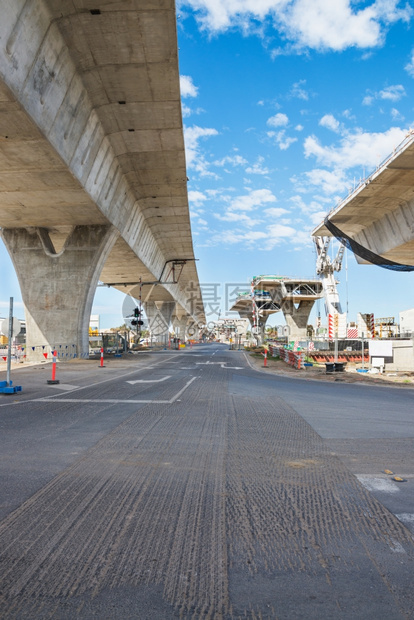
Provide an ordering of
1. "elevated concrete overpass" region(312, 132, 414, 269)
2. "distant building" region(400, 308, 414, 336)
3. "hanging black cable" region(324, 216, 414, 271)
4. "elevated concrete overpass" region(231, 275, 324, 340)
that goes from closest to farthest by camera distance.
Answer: "elevated concrete overpass" region(312, 132, 414, 269) < "hanging black cable" region(324, 216, 414, 271) < "distant building" region(400, 308, 414, 336) < "elevated concrete overpass" region(231, 275, 324, 340)

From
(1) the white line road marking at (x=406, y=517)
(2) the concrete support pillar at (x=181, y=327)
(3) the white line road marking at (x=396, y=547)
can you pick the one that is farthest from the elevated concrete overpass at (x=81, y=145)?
(2) the concrete support pillar at (x=181, y=327)

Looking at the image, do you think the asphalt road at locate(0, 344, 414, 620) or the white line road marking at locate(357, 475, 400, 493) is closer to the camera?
the asphalt road at locate(0, 344, 414, 620)

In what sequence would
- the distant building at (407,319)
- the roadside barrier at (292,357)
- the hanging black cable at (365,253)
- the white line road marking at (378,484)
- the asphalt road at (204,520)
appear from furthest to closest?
1. the distant building at (407,319)
2. the hanging black cable at (365,253)
3. the roadside barrier at (292,357)
4. the white line road marking at (378,484)
5. the asphalt road at (204,520)

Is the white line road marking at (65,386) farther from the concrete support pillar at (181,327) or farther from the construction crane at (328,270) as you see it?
the concrete support pillar at (181,327)

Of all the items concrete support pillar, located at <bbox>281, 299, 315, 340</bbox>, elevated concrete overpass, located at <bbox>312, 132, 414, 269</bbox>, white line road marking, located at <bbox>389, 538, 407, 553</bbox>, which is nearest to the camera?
white line road marking, located at <bbox>389, 538, 407, 553</bbox>

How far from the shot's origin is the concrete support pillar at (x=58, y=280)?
83.3 ft

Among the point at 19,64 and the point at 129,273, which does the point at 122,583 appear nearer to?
the point at 19,64

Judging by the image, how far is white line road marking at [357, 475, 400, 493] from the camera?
4.25 meters

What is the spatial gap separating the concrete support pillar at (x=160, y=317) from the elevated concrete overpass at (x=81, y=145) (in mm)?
32595

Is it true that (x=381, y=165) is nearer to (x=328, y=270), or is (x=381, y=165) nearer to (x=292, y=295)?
(x=328, y=270)

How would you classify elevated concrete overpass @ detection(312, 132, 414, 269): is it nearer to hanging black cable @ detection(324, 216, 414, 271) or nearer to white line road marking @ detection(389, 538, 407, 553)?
hanging black cable @ detection(324, 216, 414, 271)

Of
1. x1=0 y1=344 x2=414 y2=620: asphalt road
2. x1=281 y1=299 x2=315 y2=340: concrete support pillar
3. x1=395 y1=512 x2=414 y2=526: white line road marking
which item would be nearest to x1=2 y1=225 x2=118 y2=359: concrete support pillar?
x1=0 y1=344 x2=414 y2=620: asphalt road

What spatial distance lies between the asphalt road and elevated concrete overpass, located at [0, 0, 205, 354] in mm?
10768

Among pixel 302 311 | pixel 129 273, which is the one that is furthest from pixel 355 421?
pixel 302 311
